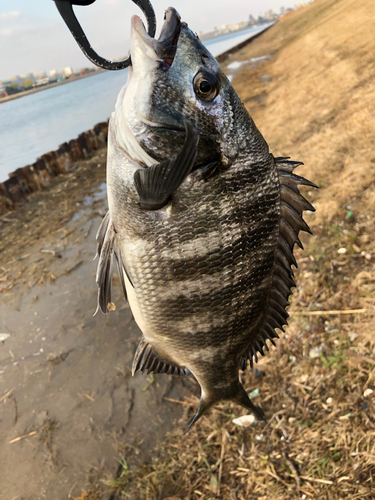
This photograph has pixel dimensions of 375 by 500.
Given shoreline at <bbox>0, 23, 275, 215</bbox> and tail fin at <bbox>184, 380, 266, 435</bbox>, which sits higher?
shoreline at <bbox>0, 23, 275, 215</bbox>

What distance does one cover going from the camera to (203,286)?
1.22 meters

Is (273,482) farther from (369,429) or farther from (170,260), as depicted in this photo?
(170,260)

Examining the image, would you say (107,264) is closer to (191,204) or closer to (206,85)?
(191,204)

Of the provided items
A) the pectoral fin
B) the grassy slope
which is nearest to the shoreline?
the grassy slope

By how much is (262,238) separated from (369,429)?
83.9 inches

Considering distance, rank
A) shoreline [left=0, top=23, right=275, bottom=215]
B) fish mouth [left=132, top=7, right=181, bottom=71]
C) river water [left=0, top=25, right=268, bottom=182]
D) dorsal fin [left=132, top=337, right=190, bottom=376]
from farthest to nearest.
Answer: river water [left=0, top=25, right=268, bottom=182]
shoreline [left=0, top=23, right=275, bottom=215]
dorsal fin [left=132, top=337, right=190, bottom=376]
fish mouth [left=132, top=7, right=181, bottom=71]

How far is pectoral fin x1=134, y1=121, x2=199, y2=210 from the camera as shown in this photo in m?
0.93

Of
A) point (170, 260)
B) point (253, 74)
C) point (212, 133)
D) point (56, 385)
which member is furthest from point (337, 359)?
point (253, 74)

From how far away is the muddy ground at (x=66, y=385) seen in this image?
3.07 meters

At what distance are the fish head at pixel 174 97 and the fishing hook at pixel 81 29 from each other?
7cm

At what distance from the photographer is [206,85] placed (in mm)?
1158

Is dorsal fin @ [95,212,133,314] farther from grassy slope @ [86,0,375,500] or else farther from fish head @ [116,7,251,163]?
grassy slope @ [86,0,375,500]

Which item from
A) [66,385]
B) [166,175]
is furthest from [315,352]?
[66,385]

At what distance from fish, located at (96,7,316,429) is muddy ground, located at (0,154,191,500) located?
2.51 meters
